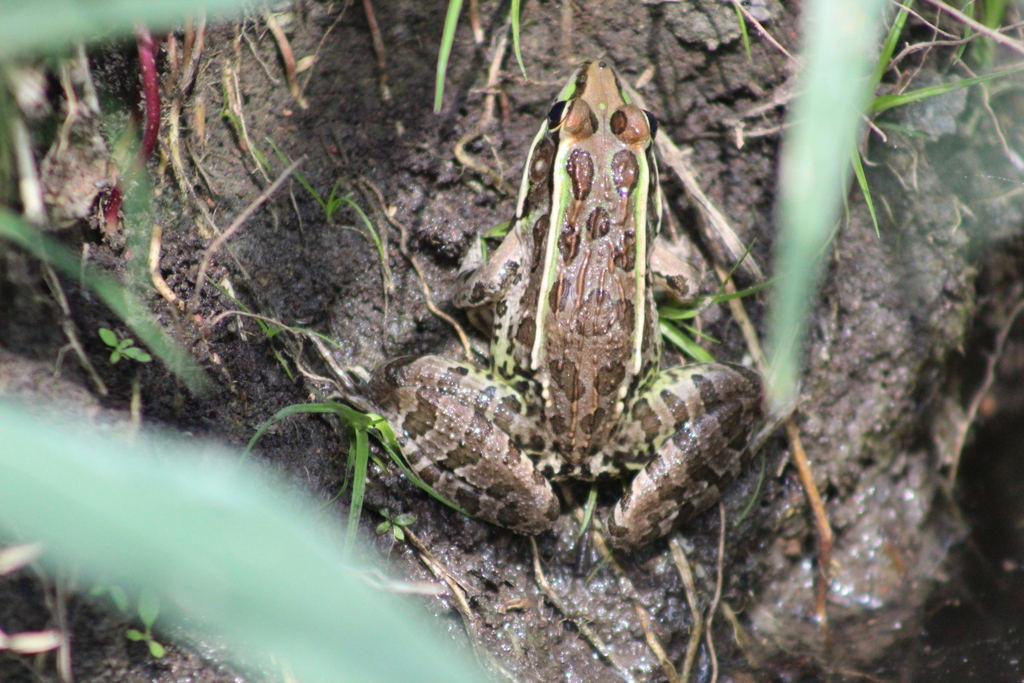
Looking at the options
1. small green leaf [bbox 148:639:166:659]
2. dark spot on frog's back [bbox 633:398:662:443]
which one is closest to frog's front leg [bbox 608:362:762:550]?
dark spot on frog's back [bbox 633:398:662:443]

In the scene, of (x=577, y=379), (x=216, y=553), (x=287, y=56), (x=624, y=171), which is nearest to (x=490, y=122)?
(x=624, y=171)

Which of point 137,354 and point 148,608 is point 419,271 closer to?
point 137,354

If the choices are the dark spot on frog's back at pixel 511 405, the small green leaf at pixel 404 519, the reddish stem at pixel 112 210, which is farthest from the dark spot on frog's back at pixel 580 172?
the reddish stem at pixel 112 210

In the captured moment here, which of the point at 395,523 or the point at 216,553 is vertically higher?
the point at 216,553

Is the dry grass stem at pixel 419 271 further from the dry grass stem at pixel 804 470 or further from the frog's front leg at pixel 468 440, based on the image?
the dry grass stem at pixel 804 470

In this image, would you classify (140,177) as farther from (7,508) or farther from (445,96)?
(7,508)

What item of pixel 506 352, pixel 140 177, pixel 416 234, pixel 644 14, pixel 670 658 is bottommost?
pixel 670 658

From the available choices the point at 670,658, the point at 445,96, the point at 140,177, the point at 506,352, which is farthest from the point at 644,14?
the point at 670,658
